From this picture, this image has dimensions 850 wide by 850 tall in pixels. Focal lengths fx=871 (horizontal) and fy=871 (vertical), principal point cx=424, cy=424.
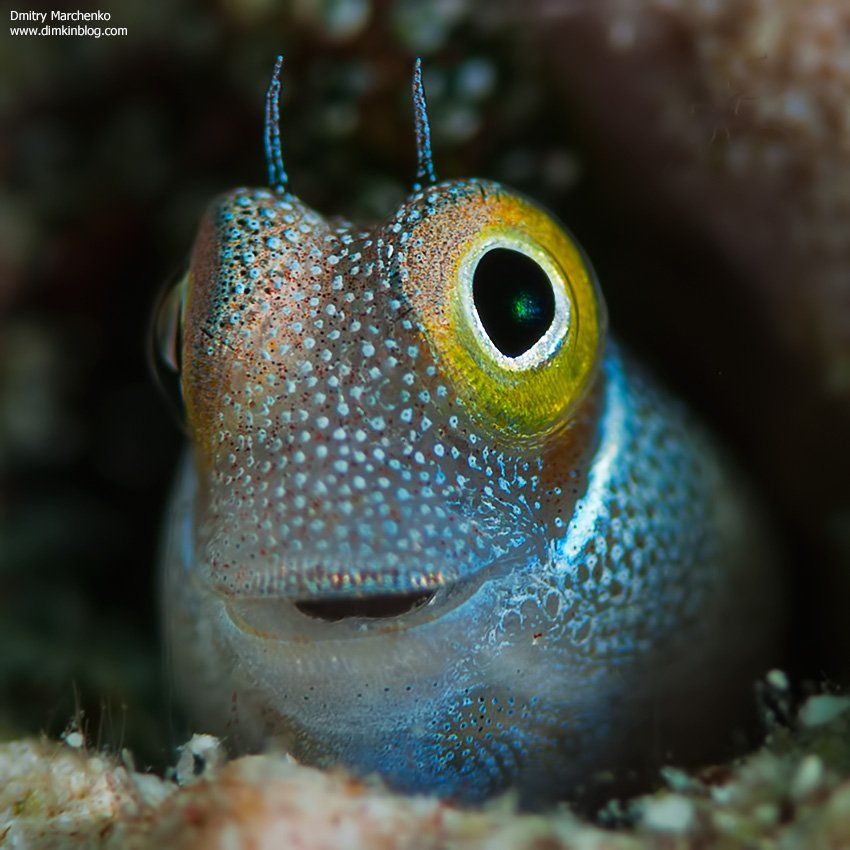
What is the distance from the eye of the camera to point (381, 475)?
1.68m

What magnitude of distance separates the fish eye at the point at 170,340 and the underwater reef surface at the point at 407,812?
2.74ft

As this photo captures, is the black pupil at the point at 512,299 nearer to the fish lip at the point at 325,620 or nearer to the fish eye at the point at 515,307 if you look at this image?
the fish eye at the point at 515,307

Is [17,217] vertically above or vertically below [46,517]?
above

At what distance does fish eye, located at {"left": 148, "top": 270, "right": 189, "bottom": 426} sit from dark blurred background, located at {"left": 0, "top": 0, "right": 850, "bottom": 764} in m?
0.74

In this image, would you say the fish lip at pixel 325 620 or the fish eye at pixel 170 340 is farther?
the fish eye at pixel 170 340

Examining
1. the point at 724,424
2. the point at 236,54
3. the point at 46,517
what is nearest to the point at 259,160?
the point at 236,54

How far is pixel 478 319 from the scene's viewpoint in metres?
1.79

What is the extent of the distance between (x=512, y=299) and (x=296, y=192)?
163cm

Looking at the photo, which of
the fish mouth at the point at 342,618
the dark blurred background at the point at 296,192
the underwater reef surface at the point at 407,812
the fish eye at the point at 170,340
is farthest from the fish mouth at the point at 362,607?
the fish eye at the point at 170,340

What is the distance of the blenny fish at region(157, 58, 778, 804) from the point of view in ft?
5.46

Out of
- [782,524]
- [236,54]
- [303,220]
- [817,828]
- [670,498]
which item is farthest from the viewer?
[236,54]

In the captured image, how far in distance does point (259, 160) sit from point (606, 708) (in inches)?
99.7

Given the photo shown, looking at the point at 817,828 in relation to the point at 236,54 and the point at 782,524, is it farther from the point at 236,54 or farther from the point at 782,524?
the point at 236,54

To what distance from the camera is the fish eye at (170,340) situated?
2.04 m
